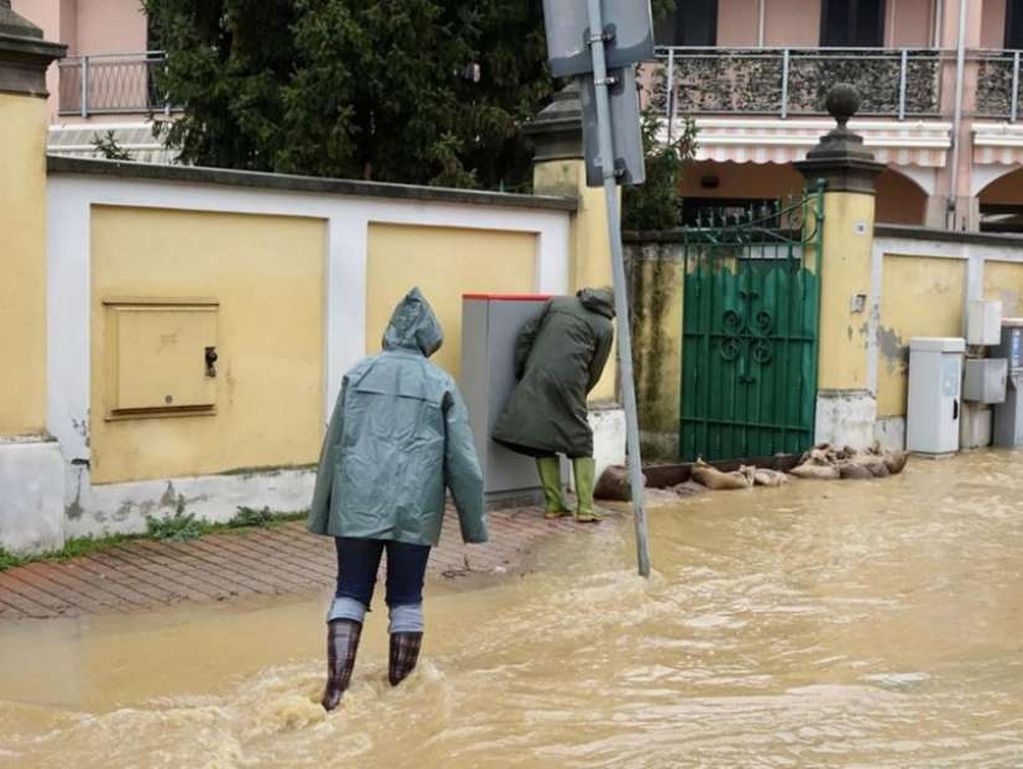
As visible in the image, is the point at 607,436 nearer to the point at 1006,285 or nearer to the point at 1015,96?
the point at 1006,285

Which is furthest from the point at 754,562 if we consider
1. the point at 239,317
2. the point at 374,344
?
the point at 239,317

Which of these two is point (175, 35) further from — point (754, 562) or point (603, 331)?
point (754, 562)

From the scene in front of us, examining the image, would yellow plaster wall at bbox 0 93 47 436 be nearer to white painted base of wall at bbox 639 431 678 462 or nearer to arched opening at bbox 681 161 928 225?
white painted base of wall at bbox 639 431 678 462

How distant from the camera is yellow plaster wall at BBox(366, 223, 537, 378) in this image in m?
9.54

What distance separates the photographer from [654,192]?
1315 cm

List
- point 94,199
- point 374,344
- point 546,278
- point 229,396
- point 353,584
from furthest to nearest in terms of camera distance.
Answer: point 546,278, point 374,344, point 229,396, point 94,199, point 353,584

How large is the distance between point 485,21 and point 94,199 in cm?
496

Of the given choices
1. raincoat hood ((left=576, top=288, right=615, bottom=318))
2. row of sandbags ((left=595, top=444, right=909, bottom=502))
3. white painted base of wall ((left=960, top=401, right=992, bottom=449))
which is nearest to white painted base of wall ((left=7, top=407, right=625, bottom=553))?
raincoat hood ((left=576, top=288, right=615, bottom=318))

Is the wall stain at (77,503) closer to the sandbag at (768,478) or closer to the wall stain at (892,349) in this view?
the sandbag at (768,478)

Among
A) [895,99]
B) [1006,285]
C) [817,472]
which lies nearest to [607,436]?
[817,472]

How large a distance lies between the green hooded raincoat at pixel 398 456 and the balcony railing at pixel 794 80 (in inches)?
609

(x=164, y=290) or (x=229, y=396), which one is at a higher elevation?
(x=164, y=290)

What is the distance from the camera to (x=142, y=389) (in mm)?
8297

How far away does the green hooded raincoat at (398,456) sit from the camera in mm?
5422
